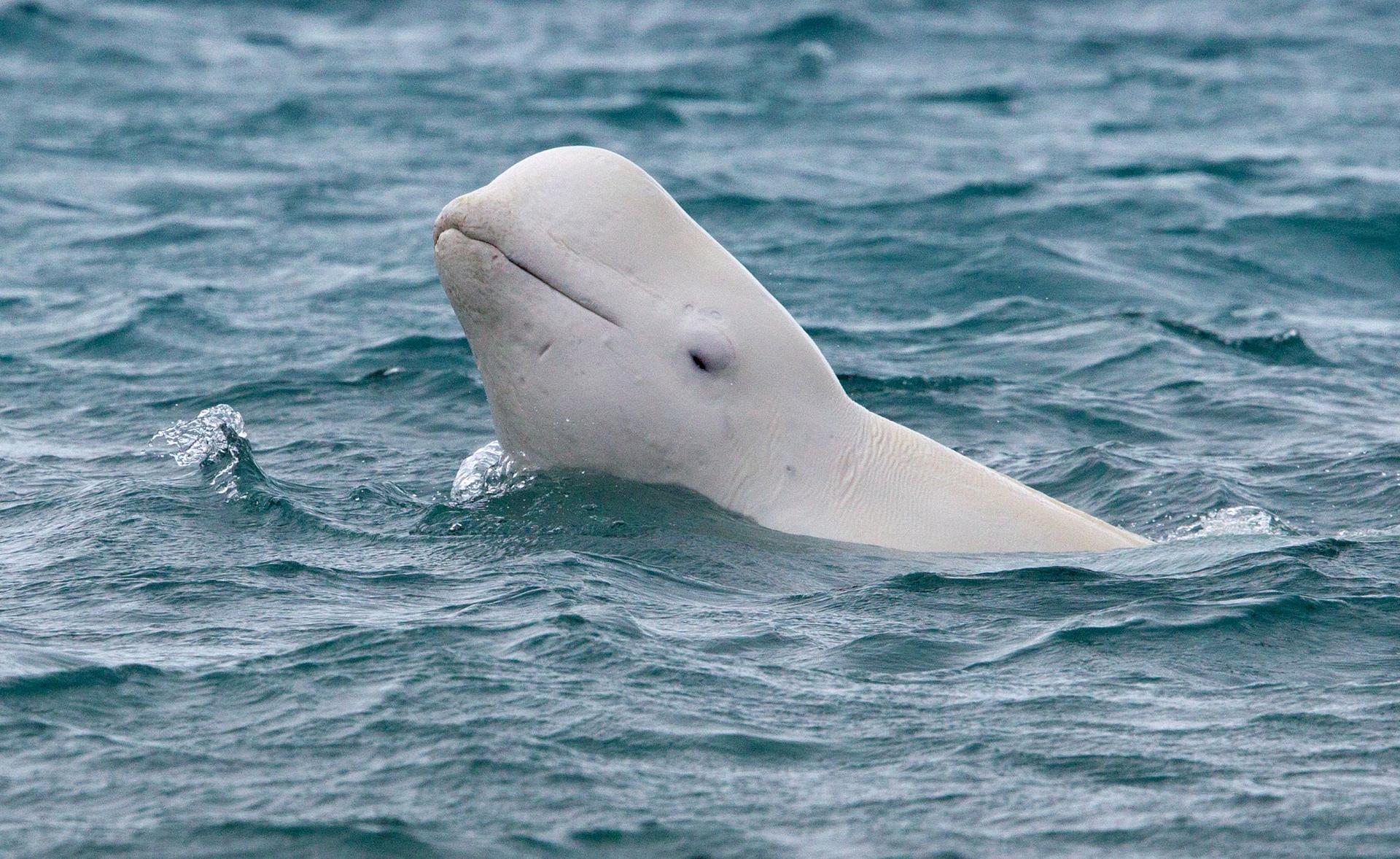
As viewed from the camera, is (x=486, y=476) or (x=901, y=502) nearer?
(x=901, y=502)

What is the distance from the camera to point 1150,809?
5.76 metres

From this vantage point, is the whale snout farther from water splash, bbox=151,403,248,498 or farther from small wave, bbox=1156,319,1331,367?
small wave, bbox=1156,319,1331,367

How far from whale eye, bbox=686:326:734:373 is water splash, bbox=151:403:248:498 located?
266cm

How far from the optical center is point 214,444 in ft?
33.5

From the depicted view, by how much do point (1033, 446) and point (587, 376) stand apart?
15.8ft

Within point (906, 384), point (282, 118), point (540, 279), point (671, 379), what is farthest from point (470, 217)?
point (282, 118)

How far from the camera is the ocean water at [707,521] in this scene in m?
5.84

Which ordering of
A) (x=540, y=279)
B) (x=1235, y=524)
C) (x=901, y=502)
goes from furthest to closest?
1. (x=1235, y=524)
2. (x=901, y=502)
3. (x=540, y=279)

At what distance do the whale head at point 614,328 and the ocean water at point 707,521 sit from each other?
0.96 ft

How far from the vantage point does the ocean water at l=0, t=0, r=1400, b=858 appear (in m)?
5.84

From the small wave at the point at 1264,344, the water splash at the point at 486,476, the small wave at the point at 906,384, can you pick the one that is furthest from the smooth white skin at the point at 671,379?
the small wave at the point at 1264,344

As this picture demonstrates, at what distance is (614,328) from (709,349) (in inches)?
18.1

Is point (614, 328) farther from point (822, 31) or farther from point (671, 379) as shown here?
point (822, 31)

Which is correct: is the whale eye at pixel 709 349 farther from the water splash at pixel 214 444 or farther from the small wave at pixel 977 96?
the small wave at pixel 977 96
